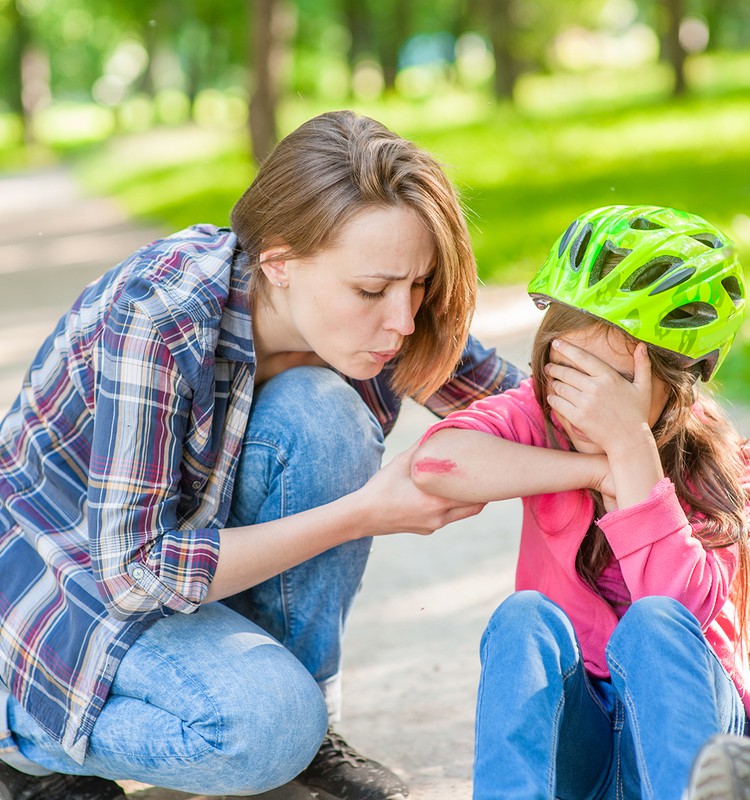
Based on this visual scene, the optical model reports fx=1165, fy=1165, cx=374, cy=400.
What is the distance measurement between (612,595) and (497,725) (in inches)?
18.3

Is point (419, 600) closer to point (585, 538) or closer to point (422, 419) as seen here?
point (585, 538)

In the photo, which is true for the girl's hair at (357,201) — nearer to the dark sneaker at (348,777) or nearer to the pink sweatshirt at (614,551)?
the pink sweatshirt at (614,551)

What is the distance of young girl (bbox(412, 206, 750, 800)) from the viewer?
69.6 inches

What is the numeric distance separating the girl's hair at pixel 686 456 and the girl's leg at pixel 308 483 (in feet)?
1.44

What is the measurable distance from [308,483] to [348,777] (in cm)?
59

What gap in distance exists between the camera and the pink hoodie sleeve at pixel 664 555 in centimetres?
191

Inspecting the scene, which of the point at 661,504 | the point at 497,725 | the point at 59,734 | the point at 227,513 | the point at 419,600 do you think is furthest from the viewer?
the point at 419,600

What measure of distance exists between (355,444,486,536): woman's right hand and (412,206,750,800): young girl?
36mm

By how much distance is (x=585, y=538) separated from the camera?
2137 mm

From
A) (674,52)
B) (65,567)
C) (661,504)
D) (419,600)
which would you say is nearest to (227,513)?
(65,567)

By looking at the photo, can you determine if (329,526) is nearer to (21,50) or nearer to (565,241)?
(565,241)

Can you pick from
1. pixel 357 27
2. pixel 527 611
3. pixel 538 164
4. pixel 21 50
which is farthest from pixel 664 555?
pixel 357 27

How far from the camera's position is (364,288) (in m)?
2.15

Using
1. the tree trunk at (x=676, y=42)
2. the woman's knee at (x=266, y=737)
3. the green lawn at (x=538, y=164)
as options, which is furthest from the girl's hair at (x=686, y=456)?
the tree trunk at (x=676, y=42)
